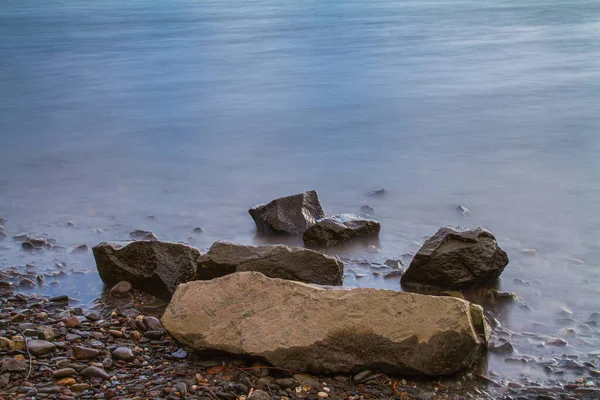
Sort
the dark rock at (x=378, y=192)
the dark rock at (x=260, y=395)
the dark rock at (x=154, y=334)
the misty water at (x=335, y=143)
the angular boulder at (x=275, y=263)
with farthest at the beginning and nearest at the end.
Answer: the dark rock at (x=378, y=192)
the misty water at (x=335, y=143)
the angular boulder at (x=275, y=263)
the dark rock at (x=154, y=334)
the dark rock at (x=260, y=395)

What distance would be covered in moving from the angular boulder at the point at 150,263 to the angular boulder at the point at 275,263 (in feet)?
0.40

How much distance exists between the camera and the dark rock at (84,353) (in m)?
2.69

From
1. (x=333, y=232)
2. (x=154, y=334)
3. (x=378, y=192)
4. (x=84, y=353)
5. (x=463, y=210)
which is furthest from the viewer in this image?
(x=378, y=192)

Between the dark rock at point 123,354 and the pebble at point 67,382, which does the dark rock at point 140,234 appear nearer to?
the dark rock at point 123,354

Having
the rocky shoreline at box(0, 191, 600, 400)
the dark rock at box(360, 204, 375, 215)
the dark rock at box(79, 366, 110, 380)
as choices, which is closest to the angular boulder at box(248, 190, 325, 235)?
the dark rock at box(360, 204, 375, 215)

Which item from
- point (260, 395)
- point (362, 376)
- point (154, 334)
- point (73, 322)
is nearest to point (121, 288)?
point (73, 322)

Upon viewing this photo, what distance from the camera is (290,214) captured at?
4.19 m

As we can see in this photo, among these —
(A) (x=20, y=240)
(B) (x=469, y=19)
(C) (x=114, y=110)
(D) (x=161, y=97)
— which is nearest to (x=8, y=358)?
(A) (x=20, y=240)

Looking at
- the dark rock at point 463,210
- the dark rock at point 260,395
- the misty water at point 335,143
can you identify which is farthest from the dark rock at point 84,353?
the dark rock at point 463,210

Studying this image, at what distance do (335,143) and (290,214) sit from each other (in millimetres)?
2142

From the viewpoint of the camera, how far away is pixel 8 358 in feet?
8.68

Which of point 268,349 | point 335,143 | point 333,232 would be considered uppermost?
point 268,349

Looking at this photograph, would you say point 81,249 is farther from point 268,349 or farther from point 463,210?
point 463,210

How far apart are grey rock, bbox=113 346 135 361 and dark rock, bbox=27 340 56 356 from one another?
0.23 m
